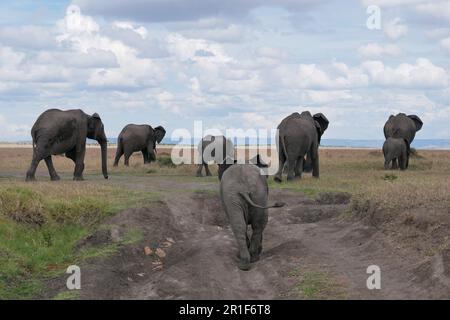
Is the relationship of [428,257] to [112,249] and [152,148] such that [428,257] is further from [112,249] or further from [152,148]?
[152,148]

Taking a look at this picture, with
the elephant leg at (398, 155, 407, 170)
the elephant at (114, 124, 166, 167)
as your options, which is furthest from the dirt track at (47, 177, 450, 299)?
the elephant at (114, 124, 166, 167)

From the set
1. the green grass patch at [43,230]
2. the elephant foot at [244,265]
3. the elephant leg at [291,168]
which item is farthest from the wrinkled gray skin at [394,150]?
the elephant foot at [244,265]

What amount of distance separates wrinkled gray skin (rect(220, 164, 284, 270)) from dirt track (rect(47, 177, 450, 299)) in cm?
39

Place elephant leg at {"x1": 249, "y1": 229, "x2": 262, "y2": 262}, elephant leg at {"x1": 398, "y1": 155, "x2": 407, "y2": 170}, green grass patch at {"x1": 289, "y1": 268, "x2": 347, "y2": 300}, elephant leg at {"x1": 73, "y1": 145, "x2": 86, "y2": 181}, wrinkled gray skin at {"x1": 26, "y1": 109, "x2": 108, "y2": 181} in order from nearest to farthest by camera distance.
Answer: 1. green grass patch at {"x1": 289, "y1": 268, "x2": 347, "y2": 300}
2. elephant leg at {"x1": 249, "y1": 229, "x2": 262, "y2": 262}
3. wrinkled gray skin at {"x1": 26, "y1": 109, "x2": 108, "y2": 181}
4. elephant leg at {"x1": 73, "y1": 145, "x2": 86, "y2": 181}
5. elephant leg at {"x1": 398, "y1": 155, "x2": 407, "y2": 170}

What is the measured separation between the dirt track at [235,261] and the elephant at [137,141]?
2255cm

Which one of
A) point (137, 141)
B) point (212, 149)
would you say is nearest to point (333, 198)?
point (212, 149)

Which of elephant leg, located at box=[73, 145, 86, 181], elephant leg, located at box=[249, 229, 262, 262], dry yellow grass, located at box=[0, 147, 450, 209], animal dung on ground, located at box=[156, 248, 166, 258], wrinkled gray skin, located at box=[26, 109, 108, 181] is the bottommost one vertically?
animal dung on ground, located at box=[156, 248, 166, 258]

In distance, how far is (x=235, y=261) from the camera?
1361 centimetres

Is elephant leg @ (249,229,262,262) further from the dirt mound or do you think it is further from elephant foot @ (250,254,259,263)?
the dirt mound

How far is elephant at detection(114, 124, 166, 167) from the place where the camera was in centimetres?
4156

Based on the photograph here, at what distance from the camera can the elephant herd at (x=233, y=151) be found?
1409 cm

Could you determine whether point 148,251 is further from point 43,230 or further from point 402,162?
point 402,162

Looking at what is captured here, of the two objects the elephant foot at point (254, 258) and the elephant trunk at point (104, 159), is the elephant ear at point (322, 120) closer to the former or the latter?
the elephant trunk at point (104, 159)

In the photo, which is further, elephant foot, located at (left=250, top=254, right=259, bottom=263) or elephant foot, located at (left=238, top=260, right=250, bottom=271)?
elephant foot, located at (left=250, top=254, right=259, bottom=263)
